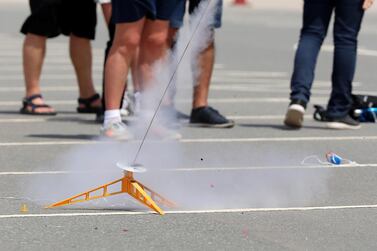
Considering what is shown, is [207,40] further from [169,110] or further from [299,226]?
[299,226]

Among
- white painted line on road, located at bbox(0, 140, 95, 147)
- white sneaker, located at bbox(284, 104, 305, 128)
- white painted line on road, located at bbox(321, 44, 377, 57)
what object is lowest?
white painted line on road, located at bbox(321, 44, 377, 57)

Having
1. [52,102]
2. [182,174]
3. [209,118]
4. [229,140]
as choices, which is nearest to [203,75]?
[209,118]

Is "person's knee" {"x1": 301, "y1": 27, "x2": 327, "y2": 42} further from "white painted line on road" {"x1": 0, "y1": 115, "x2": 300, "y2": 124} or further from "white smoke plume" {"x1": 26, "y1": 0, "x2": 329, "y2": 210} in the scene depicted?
"white smoke plume" {"x1": 26, "y1": 0, "x2": 329, "y2": 210}

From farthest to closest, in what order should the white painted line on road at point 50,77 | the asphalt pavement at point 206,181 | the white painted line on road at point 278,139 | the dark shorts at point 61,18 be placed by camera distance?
the white painted line on road at point 50,77 → the dark shorts at point 61,18 → the white painted line on road at point 278,139 → the asphalt pavement at point 206,181

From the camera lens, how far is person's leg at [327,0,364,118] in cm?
934

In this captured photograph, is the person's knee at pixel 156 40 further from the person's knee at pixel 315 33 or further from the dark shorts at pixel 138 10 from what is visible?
the person's knee at pixel 315 33

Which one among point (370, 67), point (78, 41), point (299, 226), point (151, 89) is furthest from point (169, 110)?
point (370, 67)

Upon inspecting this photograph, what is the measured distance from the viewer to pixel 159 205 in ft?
20.8

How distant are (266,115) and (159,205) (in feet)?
13.7

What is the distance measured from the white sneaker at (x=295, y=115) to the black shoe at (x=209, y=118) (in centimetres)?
47

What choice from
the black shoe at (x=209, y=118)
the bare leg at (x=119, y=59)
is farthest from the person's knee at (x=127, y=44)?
the black shoe at (x=209, y=118)

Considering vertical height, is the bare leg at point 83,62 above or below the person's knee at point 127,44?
below

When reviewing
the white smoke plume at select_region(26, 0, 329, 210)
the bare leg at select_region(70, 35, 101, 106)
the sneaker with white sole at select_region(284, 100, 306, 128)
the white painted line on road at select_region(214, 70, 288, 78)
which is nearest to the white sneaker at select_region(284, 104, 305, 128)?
the sneaker with white sole at select_region(284, 100, 306, 128)

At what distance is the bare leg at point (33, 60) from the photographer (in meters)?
10.2
